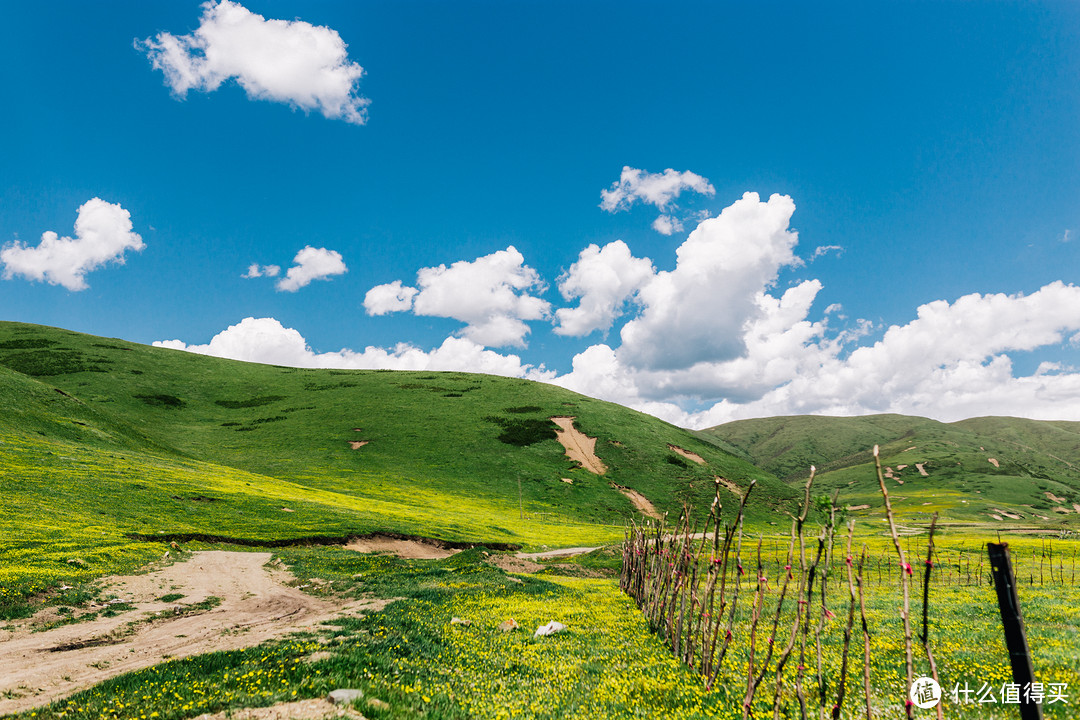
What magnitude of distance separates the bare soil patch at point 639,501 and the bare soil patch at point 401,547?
189 feet

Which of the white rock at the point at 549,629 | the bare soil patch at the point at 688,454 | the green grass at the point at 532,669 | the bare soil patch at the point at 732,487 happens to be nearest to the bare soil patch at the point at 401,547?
the green grass at the point at 532,669

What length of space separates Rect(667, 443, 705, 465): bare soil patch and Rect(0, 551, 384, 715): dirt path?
11752cm

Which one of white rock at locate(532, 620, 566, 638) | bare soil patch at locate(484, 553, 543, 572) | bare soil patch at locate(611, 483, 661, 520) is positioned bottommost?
bare soil patch at locate(611, 483, 661, 520)

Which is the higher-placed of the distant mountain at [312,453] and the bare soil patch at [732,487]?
the distant mountain at [312,453]

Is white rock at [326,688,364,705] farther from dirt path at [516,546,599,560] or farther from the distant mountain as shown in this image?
dirt path at [516,546,599,560]

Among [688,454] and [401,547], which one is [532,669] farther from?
[688,454]

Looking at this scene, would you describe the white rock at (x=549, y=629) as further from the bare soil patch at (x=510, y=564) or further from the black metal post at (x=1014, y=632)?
the bare soil patch at (x=510, y=564)

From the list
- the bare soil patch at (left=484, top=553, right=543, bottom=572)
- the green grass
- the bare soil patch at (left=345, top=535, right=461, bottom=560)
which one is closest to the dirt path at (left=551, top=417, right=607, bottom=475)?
the bare soil patch at (left=345, top=535, right=461, bottom=560)

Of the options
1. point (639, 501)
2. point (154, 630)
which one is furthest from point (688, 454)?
point (154, 630)

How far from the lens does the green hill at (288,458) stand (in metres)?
44.7

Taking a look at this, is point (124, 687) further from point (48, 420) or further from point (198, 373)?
point (198, 373)

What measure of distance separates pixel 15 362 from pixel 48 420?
9629cm

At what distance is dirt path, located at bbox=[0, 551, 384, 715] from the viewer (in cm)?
1445

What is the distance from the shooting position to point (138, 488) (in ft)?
170
